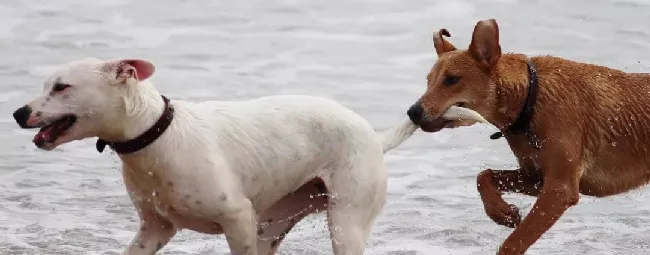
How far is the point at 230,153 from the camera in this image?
6008 millimetres

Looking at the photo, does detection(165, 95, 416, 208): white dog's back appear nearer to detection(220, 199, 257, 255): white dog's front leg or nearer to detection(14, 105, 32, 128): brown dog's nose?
detection(220, 199, 257, 255): white dog's front leg

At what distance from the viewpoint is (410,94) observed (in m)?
12.4

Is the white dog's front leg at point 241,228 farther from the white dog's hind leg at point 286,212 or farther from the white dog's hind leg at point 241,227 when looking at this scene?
the white dog's hind leg at point 286,212

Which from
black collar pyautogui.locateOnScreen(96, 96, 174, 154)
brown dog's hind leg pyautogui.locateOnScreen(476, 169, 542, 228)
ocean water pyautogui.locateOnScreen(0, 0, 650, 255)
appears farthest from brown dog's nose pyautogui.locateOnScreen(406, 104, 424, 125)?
ocean water pyautogui.locateOnScreen(0, 0, 650, 255)

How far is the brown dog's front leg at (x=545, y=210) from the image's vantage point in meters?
6.45

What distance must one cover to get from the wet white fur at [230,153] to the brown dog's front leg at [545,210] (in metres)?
0.69

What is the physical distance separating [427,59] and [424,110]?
7.76 m

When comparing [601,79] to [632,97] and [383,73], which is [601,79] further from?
[383,73]

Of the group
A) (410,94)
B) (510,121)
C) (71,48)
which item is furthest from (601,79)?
(71,48)

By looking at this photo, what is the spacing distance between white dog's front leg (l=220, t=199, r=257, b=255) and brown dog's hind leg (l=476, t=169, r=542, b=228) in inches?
52.0

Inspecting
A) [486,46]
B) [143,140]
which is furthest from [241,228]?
[486,46]

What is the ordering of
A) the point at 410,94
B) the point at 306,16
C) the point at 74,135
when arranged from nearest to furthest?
the point at 74,135
the point at 410,94
the point at 306,16

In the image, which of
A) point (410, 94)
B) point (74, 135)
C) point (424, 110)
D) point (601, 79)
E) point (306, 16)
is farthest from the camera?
point (306, 16)

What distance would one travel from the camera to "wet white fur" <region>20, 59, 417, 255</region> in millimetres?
5578
